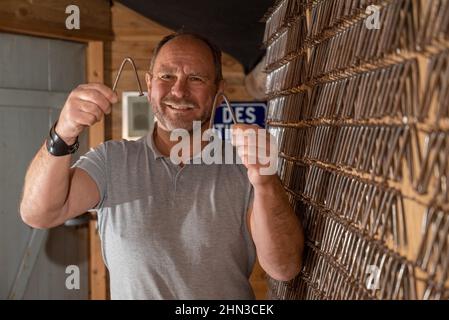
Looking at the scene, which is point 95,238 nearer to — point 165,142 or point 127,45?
point 127,45

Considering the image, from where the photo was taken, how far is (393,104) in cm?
77

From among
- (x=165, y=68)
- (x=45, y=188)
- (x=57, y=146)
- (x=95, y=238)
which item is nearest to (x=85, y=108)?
(x=57, y=146)

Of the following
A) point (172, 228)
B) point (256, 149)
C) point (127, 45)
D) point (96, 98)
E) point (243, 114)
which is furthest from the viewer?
point (127, 45)

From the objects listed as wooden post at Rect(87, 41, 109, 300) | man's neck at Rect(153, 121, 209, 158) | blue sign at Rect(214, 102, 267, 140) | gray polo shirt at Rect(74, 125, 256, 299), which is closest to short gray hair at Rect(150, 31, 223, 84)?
man's neck at Rect(153, 121, 209, 158)

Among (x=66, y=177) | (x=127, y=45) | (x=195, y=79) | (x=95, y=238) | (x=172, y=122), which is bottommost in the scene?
(x=95, y=238)

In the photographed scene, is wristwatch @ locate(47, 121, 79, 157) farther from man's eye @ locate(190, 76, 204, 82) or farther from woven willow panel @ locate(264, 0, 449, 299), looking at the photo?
woven willow panel @ locate(264, 0, 449, 299)

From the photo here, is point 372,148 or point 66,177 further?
point 66,177

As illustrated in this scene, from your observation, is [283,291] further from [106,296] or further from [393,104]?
[106,296]

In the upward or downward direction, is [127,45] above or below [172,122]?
above

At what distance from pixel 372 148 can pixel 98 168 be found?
2.70ft

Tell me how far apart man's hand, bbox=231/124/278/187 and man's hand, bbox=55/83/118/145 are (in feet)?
0.98

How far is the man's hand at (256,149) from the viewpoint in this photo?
115cm

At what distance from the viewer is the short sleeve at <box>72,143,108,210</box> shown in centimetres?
147

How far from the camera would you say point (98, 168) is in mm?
1479
